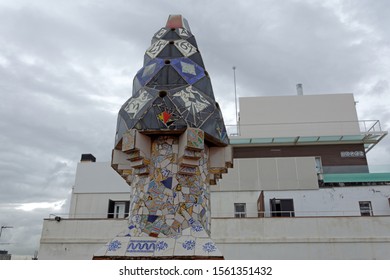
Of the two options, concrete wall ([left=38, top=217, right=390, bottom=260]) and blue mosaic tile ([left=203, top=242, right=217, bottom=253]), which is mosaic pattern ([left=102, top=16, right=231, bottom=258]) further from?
concrete wall ([left=38, top=217, right=390, bottom=260])

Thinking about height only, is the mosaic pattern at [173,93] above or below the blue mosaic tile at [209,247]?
above

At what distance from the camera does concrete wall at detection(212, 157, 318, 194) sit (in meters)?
26.2

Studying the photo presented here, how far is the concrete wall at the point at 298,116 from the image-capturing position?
106 ft

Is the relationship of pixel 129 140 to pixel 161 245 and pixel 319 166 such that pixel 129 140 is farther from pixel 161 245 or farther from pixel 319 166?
pixel 319 166

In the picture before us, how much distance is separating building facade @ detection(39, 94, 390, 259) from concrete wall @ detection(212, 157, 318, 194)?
0.25 feet

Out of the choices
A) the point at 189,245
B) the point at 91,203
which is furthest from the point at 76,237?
the point at 189,245

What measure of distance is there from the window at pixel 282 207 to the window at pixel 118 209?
11.2 metres

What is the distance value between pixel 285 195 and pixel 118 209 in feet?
43.0

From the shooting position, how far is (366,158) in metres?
31.0

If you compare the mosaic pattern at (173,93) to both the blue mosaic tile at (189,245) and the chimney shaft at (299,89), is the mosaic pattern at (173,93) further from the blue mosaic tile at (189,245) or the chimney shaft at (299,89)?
the chimney shaft at (299,89)

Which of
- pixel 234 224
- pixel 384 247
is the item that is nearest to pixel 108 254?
pixel 234 224

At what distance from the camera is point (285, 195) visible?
82.5ft

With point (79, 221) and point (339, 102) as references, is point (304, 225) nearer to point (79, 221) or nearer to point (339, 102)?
point (79, 221)

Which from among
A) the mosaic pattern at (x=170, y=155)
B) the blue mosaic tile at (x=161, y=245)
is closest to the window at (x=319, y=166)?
the mosaic pattern at (x=170, y=155)
